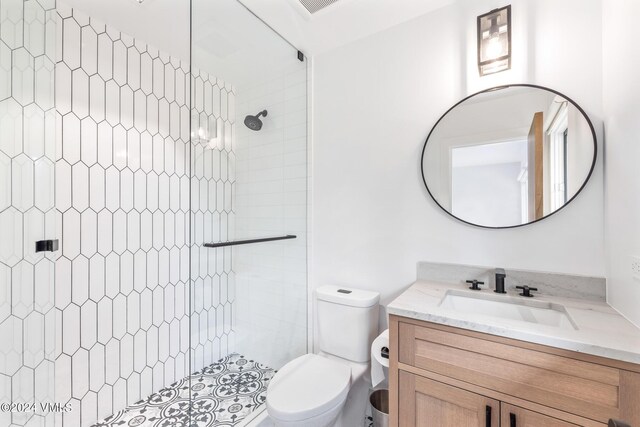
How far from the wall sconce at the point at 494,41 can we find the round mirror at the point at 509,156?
0.41 ft

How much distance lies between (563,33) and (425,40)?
62 cm

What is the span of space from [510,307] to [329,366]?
943 millimetres

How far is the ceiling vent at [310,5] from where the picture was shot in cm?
150

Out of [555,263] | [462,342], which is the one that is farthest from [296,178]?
[555,263]

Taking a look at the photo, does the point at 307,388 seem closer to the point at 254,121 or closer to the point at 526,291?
the point at 526,291

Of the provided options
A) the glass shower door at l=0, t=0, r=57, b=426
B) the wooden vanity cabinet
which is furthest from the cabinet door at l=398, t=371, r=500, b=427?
the glass shower door at l=0, t=0, r=57, b=426

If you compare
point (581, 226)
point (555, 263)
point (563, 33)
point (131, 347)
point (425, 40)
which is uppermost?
point (425, 40)

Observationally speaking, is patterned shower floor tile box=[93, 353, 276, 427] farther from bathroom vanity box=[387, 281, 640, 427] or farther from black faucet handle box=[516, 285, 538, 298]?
black faucet handle box=[516, 285, 538, 298]

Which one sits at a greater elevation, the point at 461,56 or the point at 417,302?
the point at 461,56

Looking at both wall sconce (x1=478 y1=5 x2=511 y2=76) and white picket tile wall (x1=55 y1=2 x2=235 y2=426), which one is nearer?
wall sconce (x1=478 y1=5 x2=511 y2=76)

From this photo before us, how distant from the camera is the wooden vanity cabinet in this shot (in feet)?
2.66

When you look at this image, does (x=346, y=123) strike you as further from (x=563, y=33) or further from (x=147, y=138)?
(x=147, y=138)

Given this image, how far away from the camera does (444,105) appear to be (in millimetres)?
1527

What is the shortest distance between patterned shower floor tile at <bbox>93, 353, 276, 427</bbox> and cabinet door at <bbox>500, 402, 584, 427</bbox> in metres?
1.34
